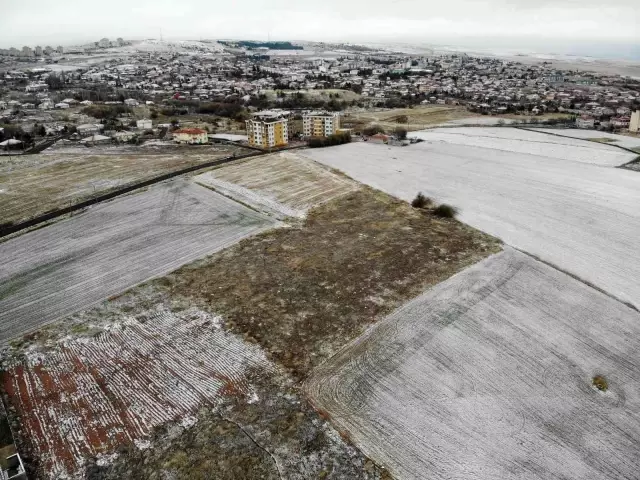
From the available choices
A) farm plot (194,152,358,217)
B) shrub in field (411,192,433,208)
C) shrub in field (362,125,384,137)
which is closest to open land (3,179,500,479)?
shrub in field (411,192,433,208)

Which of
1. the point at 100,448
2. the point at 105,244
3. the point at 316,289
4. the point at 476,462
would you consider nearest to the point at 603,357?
the point at 476,462

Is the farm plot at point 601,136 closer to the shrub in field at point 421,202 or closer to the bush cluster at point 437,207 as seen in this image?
the bush cluster at point 437,207

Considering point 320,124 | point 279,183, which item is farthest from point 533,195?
point 320,124

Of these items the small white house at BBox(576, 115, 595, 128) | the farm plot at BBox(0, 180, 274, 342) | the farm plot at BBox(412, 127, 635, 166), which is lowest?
the small white house at BBox(576, 115, 595, 128)

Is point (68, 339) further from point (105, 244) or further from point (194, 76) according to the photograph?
point (194, 76)

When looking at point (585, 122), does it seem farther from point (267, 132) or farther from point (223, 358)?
point (223, 358)

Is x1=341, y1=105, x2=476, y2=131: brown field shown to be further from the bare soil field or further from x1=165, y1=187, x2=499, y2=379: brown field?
x1=165, y1=187, x2=499, y2=379: brown field
